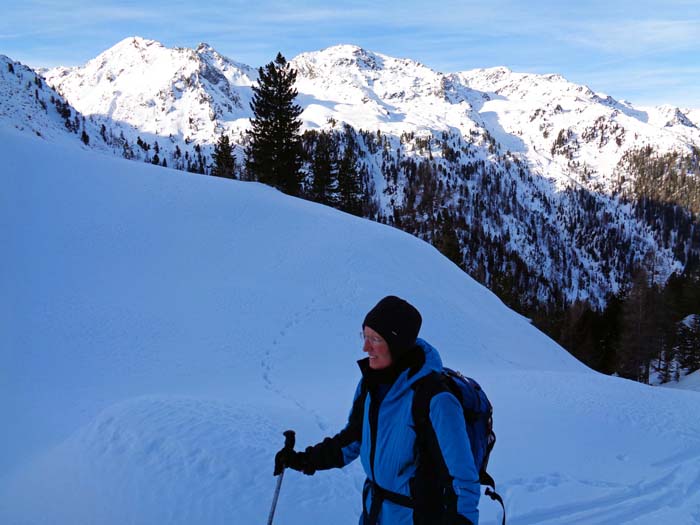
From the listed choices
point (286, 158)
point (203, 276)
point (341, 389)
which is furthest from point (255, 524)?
point (286, 158)

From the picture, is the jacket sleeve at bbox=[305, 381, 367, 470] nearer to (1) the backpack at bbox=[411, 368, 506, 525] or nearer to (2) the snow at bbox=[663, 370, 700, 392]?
(1) the backpack at bbox=[411, 368, 506, 525]

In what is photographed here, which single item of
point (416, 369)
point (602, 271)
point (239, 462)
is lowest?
point (602, 271)

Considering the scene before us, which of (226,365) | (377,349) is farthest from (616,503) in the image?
(226,365)

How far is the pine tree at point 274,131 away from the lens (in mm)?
34125

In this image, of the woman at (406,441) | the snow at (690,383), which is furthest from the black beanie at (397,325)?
the snow at (690,383)

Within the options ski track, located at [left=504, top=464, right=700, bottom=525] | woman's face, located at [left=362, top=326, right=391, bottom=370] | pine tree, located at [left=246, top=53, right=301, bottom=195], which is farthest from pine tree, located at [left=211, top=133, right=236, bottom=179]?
woman's face, located at [left=362, top=326, right=391, bottom=370]

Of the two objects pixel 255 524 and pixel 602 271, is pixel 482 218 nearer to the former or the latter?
pixel 602 271

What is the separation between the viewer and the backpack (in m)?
2.58

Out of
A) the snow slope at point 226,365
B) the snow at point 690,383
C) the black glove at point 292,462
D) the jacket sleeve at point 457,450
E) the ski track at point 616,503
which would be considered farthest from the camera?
the snow at point 690,383

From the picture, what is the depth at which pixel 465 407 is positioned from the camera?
8.78 ft

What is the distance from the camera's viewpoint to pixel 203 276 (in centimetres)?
1606

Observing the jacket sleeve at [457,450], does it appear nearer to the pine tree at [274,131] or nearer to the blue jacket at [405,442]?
the blue jacket at [405,442]

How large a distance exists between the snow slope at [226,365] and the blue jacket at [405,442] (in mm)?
2518

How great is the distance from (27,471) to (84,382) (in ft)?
12.4
